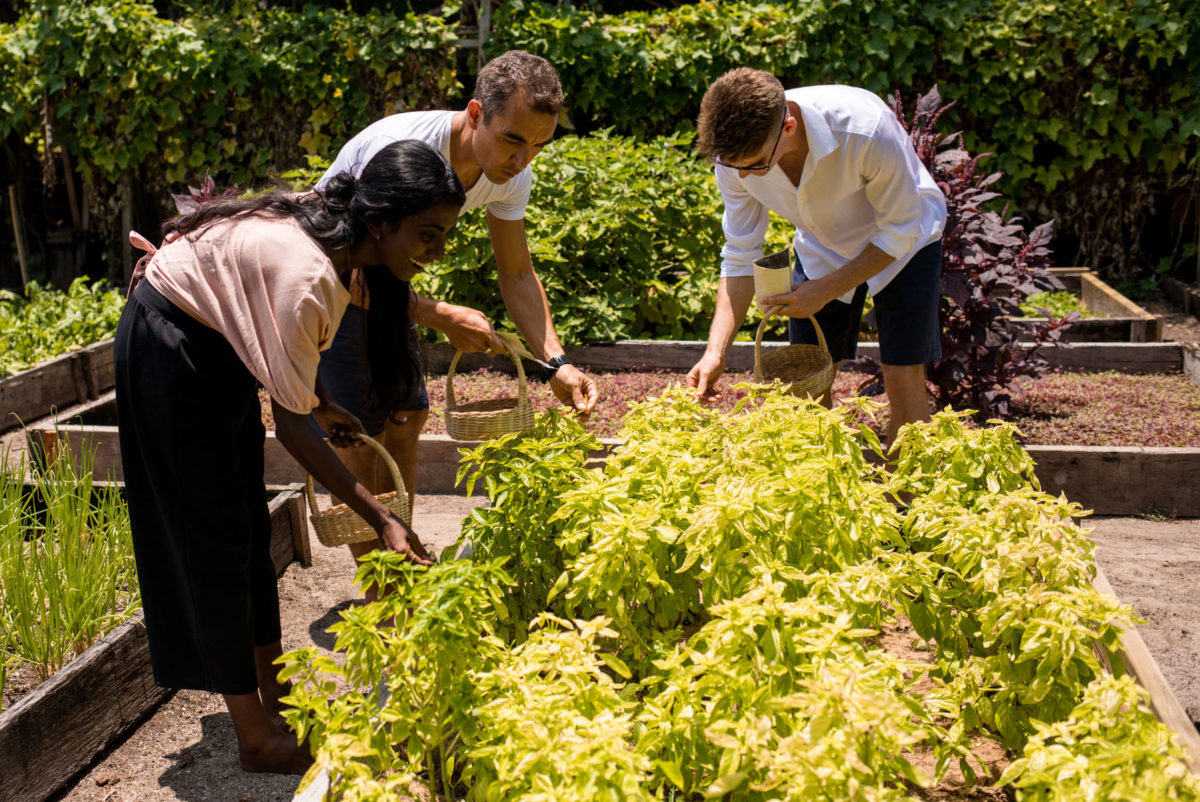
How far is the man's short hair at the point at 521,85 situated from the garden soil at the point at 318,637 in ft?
6.02

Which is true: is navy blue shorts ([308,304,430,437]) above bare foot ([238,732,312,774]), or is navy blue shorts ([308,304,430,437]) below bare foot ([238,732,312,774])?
above

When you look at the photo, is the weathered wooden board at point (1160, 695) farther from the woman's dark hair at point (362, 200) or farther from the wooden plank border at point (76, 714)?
the wooden plank border at point (76, 714)

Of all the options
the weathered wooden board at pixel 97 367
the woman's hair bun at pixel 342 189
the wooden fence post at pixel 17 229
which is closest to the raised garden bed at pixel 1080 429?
the weathered wooden board at pixel 97 367

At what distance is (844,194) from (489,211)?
3.81 ft

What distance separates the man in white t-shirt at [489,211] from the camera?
2773 millimetres

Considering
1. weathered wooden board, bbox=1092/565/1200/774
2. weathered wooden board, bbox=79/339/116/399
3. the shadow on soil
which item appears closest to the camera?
weathered wooden board, bbox=1092/565/1200/774

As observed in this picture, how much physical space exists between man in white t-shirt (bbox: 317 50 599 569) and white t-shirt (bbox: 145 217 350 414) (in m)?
0.42

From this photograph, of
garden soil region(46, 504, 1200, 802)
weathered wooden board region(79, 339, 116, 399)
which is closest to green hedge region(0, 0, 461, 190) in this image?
weathered wooden board region(79, 339, 116, 399)

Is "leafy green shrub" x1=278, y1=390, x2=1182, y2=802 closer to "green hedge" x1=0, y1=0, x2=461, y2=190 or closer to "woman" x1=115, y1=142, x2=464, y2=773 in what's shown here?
"woman" x1=115, y1=142, x2=464, y2=773

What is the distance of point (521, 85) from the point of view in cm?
273

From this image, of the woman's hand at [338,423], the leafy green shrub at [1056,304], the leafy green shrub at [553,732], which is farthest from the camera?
the leafy green shrub at [1056,304]

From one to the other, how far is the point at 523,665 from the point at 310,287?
867 millimetres

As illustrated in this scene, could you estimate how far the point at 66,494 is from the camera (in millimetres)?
3047

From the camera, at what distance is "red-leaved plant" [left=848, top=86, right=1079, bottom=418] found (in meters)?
4.58
